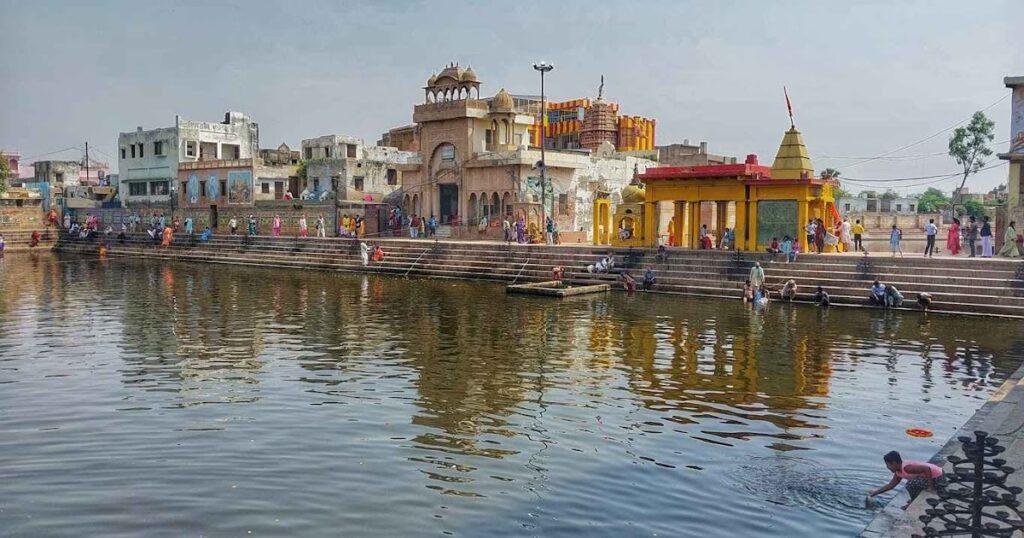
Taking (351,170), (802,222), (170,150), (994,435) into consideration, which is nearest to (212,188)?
(170,150)

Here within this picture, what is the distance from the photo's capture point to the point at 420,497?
8016mm

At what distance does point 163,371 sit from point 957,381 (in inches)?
484

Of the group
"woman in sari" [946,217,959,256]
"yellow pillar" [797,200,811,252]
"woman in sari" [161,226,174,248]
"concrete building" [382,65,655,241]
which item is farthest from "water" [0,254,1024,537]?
"woman in sari" [161,226,174,248]

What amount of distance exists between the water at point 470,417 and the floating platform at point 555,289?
379cm

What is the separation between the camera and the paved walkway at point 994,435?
257 inches

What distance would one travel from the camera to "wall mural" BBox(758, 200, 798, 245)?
26125 mm

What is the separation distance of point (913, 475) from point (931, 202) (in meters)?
Answer: 79.2

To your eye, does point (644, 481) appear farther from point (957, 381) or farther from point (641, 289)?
point (641, 289)

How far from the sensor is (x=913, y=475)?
755 cm

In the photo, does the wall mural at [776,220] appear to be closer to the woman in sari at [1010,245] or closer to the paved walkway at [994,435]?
the woman in sari at [1010,245]

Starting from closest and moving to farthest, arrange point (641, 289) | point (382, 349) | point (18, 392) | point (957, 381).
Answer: point (18, 392), point (957, 381), point (382, 349), point (641, 289)

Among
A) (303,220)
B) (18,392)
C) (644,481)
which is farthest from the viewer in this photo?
(303,220)

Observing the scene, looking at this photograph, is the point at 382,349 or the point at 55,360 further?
the point at 382,349

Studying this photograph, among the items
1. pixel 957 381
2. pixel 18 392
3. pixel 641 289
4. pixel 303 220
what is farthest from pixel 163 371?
pixel 303 220
